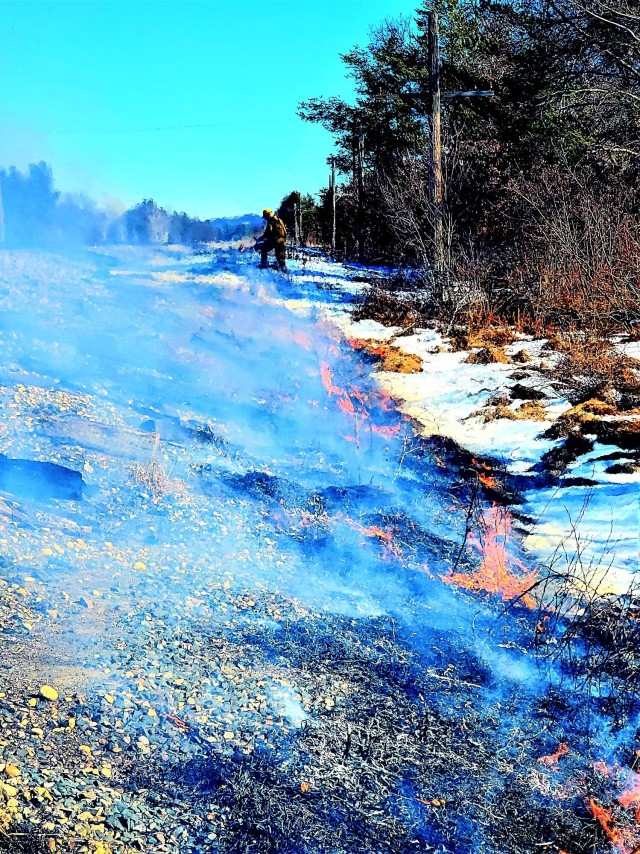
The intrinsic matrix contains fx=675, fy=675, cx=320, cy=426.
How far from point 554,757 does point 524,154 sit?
1649 cm

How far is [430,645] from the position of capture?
4.57 meters

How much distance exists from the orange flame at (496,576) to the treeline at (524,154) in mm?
4836

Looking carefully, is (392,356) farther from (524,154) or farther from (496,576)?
(524,154)

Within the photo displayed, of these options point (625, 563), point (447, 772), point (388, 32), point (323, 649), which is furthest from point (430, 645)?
point (388, 32)

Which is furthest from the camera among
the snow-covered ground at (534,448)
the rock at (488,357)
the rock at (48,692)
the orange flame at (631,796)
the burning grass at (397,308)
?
the burning grass at (397,308)

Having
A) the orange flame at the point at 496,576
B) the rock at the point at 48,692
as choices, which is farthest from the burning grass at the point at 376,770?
the orange flame at the point at 496,576

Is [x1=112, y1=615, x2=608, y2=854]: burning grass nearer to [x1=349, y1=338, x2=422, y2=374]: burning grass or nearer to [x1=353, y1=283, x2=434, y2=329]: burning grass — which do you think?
[x1=349, y1=338, x2=422, y2=374]: burning grass

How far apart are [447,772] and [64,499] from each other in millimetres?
3446

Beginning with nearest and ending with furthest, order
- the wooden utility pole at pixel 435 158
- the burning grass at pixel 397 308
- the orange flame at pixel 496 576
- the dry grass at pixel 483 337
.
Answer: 1. the orange flame at pixel 496 576
2. the dry grass at pixel 483 337
3. the burning grass at pixel 397 308
4. the wooden utility pole at pixel 435 158

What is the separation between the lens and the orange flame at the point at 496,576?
206 inches

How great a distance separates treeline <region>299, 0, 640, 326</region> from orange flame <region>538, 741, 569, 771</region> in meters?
6.77

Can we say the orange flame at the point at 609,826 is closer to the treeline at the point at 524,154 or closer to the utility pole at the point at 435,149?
the treeline at the point at 524,154

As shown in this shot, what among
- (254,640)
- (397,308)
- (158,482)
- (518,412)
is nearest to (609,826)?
(254,640)

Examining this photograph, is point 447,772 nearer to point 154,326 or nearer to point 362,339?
point 154,326
